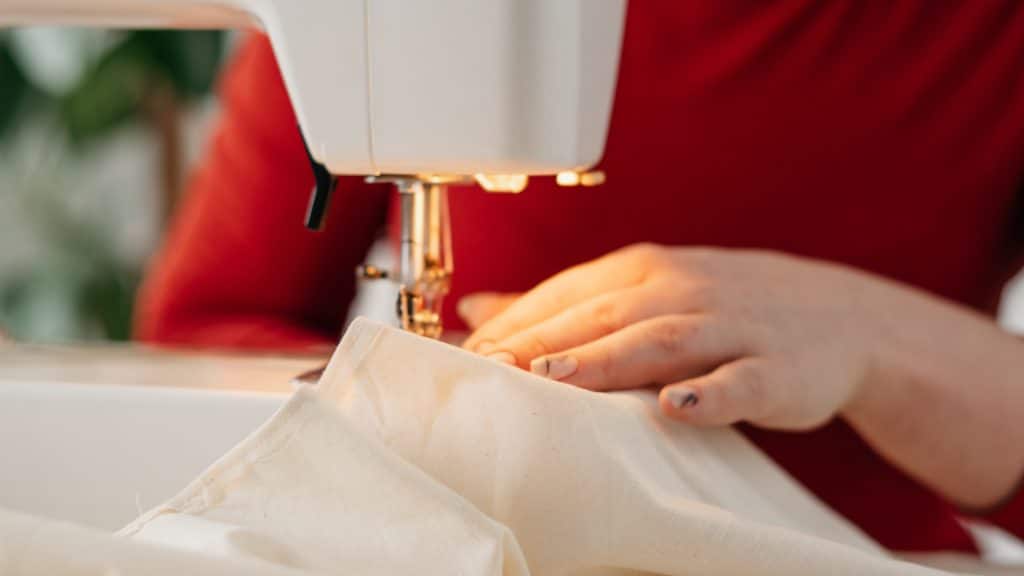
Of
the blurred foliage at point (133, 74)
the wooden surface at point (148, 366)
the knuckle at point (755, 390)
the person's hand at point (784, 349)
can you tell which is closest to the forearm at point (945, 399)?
the person's hand at point (784, 349)

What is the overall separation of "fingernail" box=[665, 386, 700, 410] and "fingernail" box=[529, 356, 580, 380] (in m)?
0.04

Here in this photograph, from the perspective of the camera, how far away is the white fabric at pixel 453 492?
16.3 inches

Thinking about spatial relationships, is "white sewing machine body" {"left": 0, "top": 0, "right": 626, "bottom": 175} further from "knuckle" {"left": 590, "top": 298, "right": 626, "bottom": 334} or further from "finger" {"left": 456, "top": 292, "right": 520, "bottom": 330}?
"finger" {"left": 456, "top": 292, "right": 520, "bottom": 330}

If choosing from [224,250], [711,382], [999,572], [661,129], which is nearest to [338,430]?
[711,382]

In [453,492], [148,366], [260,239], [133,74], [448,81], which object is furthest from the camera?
[133,74]

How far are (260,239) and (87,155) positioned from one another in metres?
1.24

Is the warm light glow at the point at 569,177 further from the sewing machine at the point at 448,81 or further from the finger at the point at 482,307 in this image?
the finger at the point at 482,307

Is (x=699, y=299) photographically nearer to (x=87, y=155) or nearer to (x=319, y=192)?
(x=319, y=192)

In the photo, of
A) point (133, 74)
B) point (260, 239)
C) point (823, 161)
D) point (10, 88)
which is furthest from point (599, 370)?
point (10, 88)

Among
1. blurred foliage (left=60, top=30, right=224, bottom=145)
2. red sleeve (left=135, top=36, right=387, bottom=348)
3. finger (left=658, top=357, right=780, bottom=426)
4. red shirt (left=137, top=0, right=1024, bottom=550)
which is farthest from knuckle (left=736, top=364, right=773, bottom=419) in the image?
blurred foliage (left=60, top=30, right=224, bottom=145)

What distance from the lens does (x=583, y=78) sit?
0.53 metres

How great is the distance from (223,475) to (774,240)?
1.97 ft

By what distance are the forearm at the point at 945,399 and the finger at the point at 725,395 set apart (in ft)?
0.42

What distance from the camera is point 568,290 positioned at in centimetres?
63
